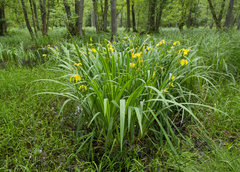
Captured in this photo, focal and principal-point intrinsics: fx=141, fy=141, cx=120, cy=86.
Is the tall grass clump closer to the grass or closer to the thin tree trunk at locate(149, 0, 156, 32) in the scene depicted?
the grass

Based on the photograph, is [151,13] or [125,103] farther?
[151,13]

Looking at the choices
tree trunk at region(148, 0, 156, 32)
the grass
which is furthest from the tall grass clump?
tree trunk at region(148, 0, 156, 32)

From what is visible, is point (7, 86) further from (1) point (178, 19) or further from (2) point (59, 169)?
(1) point (178, 19)

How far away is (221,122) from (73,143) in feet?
5.10

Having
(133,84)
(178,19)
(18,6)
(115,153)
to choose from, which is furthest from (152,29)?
(115,153)

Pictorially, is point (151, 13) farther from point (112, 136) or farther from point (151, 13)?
point (112, 136)

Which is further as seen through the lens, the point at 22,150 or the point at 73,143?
the point at 73,143

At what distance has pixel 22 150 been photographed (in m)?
1.24

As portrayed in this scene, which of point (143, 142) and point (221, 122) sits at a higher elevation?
point (221, 122)

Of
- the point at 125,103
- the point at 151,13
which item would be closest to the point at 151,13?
the point at 151,13

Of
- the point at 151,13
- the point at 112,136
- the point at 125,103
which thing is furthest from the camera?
the point at 151,13

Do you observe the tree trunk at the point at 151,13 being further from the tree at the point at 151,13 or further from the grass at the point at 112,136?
the grass at the point at 112,136

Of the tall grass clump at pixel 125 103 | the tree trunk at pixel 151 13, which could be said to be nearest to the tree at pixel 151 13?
the tree trunk at pixel 151 13

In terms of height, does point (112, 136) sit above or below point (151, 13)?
below
